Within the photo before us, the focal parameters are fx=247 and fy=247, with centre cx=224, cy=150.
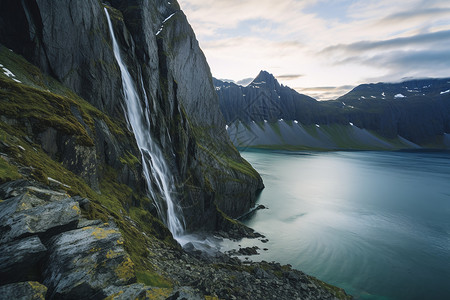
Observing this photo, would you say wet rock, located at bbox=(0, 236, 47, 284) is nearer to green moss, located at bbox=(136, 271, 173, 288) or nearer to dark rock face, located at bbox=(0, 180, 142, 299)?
dark rock face, located at bbox=(0, 180, 142, 299)

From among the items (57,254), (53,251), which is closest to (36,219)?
(53,251)

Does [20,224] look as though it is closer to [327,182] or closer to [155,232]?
[155,232]

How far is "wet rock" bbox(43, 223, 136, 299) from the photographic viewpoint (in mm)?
8134

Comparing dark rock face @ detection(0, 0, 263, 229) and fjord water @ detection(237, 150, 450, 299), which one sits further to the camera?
fjord water @ detection(237, 150, 450, 299)

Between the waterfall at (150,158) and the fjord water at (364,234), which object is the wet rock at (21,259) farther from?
the fjord water at (364,234)

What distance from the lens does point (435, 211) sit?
7050 centimetres

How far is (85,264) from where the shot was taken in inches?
349

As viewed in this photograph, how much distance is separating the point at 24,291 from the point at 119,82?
35.7 meters

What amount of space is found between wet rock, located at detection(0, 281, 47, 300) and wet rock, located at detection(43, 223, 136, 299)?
44 centimetres

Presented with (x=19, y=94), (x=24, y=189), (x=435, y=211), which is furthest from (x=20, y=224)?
A: (x=435, y=211)

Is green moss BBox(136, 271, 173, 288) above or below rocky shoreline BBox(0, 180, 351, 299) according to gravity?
below

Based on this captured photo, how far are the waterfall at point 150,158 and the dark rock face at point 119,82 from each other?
5.69ft

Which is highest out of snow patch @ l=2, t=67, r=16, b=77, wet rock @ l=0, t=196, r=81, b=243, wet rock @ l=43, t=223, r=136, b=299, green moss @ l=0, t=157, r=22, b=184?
snow patch @ l=2, t=67, r=16, b=77

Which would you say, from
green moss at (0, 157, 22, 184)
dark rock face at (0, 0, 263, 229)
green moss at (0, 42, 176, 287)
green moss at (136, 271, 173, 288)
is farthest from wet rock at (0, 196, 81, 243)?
dark rock face at (0, 0, 263, 229)
